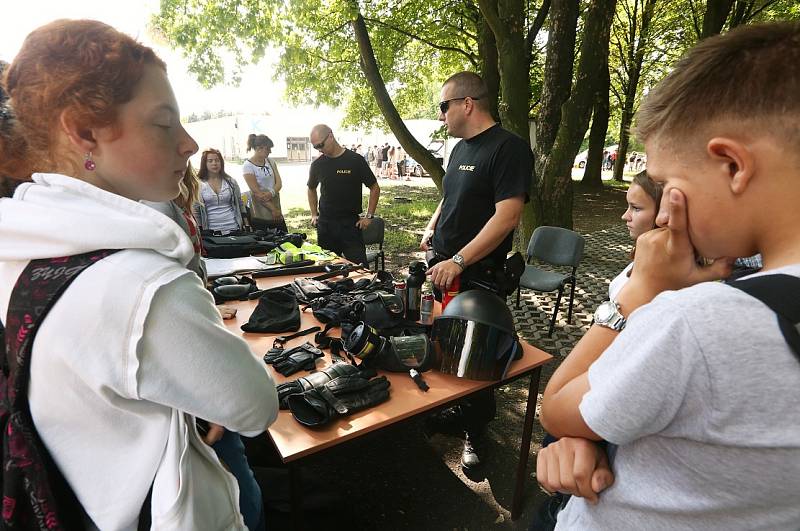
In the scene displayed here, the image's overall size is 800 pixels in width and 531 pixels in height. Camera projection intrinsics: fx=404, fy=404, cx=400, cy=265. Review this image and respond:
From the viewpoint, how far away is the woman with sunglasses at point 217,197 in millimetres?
5004

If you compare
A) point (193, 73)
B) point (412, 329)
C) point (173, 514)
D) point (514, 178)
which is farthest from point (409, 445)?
point (193, 73)

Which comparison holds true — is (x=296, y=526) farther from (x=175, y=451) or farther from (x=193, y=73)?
(x=193, y=73)

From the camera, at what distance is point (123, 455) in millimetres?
891

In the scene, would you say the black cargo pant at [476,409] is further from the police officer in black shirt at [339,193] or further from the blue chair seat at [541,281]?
the police officer in black shirt at [339,193]

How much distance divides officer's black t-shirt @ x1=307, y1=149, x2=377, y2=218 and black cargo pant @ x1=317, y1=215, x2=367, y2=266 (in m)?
0.08

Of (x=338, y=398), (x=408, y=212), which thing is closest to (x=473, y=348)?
(x=338, y=398)

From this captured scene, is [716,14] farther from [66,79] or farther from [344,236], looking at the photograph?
[66,79]

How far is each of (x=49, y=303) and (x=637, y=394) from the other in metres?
1.07

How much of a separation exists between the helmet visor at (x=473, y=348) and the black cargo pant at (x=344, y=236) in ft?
11.2

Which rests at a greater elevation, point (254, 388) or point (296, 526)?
point (254, 388)

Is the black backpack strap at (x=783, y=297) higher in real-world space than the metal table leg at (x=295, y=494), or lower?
higher

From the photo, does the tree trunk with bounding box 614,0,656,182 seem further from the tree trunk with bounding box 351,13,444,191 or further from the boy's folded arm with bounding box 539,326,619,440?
the boy's folded arm with bounding box 539,326,619,440

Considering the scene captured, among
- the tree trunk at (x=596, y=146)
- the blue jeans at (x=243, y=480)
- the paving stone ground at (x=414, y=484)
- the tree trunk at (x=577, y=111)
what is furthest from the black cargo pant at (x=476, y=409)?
the tree trunk at (x=596, y=146)

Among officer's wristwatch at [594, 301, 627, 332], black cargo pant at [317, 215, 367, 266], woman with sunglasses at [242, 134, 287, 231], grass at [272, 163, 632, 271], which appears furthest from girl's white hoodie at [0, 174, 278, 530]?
grass at [272, 163, 632, 271]
